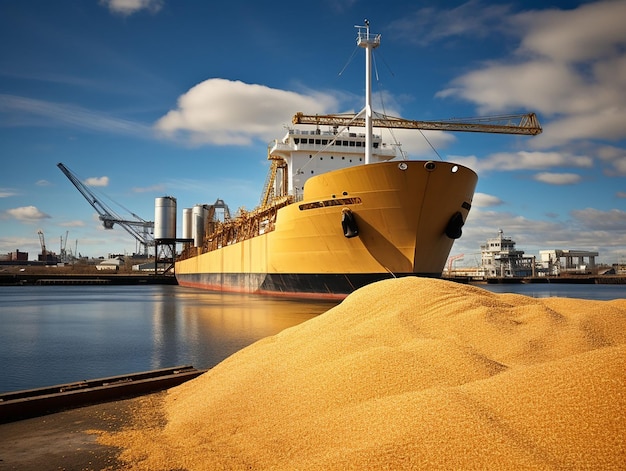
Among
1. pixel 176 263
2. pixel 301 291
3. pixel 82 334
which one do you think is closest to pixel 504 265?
pixel 176 263

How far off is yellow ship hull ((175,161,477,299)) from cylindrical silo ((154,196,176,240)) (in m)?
38.9

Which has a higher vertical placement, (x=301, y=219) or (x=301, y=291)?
(x=301, y=219)

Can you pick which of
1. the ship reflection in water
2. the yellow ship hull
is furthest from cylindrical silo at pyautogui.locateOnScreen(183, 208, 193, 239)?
the ship reflection in water

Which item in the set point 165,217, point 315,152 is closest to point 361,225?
point 315,152

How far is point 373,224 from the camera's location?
21.1 metres

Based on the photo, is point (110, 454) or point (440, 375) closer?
point (110, 454)

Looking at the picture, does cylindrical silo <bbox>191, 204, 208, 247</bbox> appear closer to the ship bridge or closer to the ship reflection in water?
the ship bridge

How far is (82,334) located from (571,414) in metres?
16.2

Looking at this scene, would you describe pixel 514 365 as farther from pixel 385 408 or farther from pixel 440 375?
pixel 385 408

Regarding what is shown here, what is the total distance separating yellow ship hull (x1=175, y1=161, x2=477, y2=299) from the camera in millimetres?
20219

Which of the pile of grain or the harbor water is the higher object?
the pile of grain

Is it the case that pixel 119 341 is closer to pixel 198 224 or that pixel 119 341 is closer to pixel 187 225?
pixel 198 224

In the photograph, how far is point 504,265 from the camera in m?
92.9

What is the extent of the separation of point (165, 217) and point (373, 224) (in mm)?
45590
